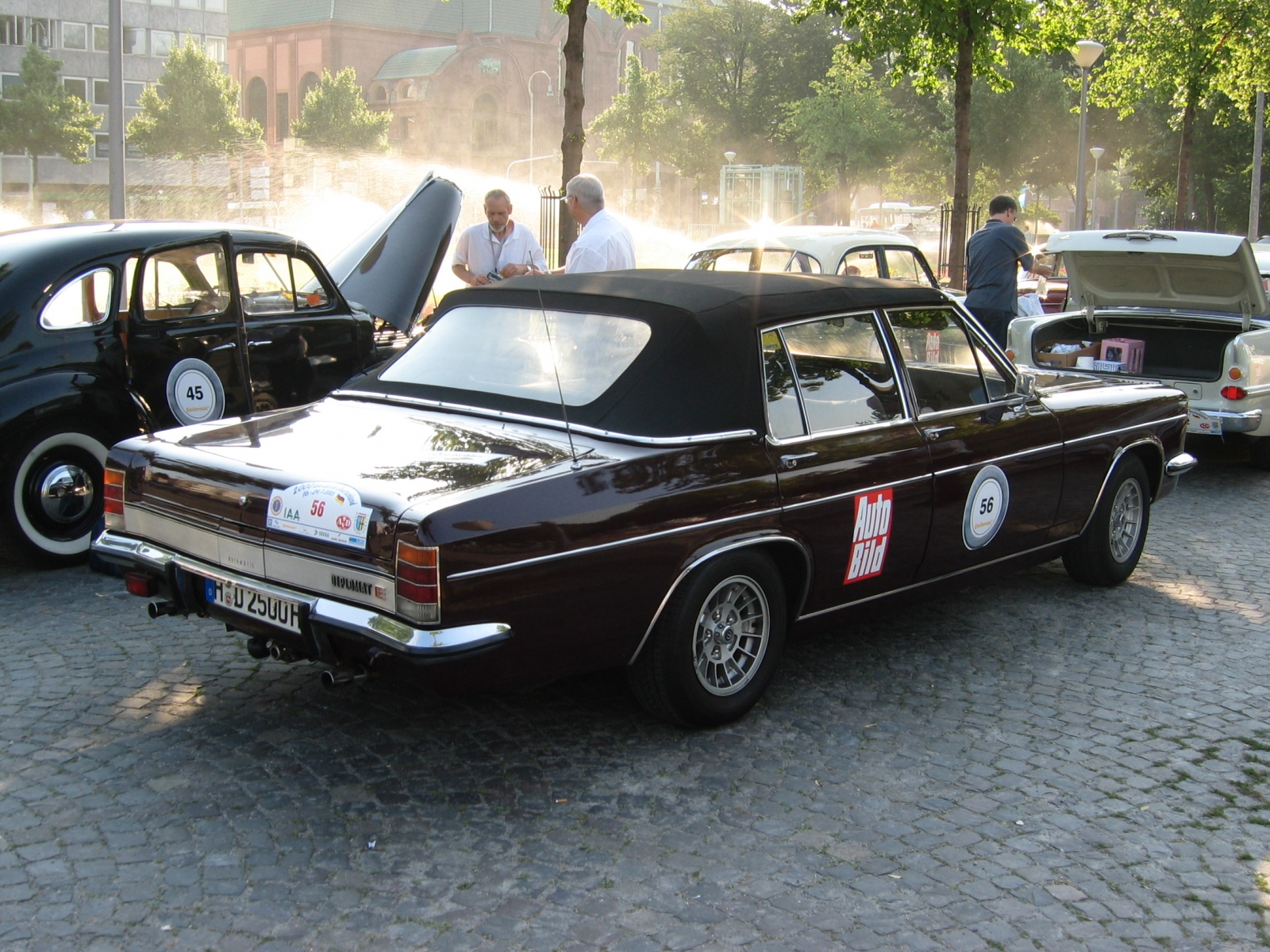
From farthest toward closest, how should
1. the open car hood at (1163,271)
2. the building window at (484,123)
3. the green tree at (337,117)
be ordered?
the building window at (484,123) < the green tree at (337,117) < the open car hood at (1163,271)

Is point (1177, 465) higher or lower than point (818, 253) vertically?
lower

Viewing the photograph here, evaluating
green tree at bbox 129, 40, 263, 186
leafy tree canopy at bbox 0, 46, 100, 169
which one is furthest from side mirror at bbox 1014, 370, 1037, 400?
green tree at bbox 129, 40, 263, 186

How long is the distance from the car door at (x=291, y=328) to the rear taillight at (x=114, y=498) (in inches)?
127

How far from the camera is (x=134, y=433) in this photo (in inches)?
289

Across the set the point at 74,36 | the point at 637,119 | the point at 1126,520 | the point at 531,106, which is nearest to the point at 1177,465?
the point at 1126,520

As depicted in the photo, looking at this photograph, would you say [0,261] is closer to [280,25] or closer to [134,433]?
[134,433]

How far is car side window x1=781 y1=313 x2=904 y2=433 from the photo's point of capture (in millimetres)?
5121

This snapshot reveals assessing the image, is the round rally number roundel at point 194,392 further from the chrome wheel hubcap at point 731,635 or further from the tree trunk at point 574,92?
the tree trunk at point 574,92

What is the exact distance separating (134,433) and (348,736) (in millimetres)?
3363

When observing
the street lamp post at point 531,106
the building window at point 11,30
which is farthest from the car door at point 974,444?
the street lamp post at point 531,106

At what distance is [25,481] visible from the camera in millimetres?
6887

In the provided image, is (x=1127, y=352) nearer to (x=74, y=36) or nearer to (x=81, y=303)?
(x=81, y=303)

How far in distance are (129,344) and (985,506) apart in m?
4.73

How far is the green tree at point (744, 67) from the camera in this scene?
76.7 m
